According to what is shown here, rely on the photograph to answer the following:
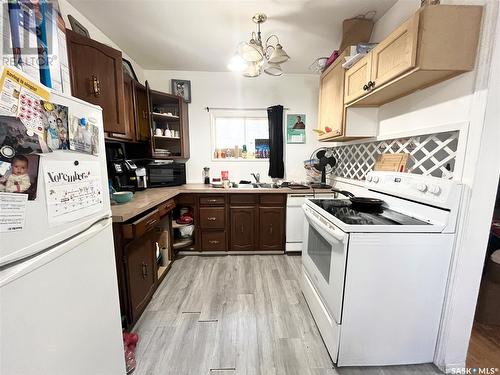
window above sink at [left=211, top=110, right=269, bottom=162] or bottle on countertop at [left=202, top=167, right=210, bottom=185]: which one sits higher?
window above sink at [left=211, top=110, right=269, bottom=162]

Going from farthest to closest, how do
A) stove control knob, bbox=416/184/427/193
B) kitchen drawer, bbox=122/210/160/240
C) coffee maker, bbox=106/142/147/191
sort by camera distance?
1. coffee maker, bbox=106/142/147/191
2. kitchen drawer, bbox=122/210/160/240
3. stove control knob, bbox=416/184/427/193

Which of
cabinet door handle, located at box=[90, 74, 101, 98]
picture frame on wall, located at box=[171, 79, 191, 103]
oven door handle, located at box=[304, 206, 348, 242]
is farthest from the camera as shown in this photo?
picture frame on wall, located at box=[171, 79, 191, 103]

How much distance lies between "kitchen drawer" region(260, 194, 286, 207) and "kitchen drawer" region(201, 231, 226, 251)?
68cm

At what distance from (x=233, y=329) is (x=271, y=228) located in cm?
131

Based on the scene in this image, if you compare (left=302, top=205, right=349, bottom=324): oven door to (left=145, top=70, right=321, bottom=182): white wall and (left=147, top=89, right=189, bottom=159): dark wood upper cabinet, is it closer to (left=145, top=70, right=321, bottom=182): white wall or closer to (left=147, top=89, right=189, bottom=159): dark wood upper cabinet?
(left=145, top=70, right=321, bottom=182): white wall

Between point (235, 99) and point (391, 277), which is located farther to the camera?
point (235, 99)

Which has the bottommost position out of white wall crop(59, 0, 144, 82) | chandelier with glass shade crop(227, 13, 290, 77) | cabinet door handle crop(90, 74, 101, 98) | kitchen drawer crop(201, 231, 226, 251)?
kitchen drawer crop(201, 231, 226, 251)

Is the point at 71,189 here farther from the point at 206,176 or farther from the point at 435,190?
A: the point at 206,176

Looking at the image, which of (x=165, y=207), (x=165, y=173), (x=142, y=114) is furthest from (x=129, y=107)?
(x=165, y=207)

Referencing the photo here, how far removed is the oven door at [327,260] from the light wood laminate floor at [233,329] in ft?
1.15

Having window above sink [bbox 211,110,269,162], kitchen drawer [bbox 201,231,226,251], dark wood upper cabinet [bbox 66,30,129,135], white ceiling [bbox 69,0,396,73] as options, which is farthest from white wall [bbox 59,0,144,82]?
kitchen drawer [bbox 201,231,226,251]

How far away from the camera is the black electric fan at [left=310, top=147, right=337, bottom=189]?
2.72 m

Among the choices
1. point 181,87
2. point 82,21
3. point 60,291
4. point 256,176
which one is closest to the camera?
point 60,291

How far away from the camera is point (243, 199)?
2617 millimetres
